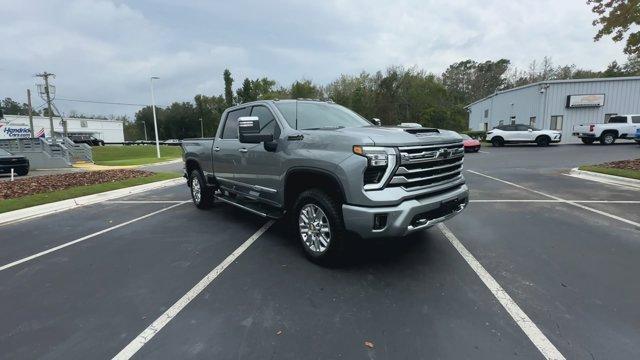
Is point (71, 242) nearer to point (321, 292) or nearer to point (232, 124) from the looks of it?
point (232, 124)

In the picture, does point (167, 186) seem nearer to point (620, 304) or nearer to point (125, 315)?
point (125, 315)

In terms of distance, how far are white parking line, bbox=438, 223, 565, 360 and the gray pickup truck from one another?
0.68m

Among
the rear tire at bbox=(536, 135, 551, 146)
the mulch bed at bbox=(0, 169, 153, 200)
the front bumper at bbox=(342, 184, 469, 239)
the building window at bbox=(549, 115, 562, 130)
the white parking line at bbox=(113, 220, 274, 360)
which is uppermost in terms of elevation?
the building window at bbox=(549, 115, 562, 130)

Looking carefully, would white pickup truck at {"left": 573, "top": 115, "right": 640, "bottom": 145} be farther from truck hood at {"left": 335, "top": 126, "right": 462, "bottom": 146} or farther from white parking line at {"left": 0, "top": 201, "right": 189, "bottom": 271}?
white parking line at {"left": 0, "top": 201, "right": 189, "bottom": 271}

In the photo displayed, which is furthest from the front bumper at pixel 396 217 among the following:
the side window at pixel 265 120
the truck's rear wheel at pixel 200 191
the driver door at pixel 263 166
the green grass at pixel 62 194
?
the green grass at pixel 62 194

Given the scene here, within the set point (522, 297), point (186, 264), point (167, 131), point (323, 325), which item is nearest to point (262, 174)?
point (186, 264)

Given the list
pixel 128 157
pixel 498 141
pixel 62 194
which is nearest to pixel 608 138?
pixel 498 141

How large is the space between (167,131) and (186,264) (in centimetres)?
9180

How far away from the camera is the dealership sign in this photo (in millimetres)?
27391

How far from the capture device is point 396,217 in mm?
3676

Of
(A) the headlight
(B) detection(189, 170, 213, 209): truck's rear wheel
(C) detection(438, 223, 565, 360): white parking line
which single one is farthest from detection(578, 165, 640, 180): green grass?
(B) detection(189, 170, 213, 209): truck's rear wheel

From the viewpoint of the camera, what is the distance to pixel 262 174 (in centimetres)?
520

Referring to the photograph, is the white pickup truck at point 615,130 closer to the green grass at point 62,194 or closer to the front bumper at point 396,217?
the front bumper at point 396,217

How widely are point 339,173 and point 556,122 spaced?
31.5 metres
